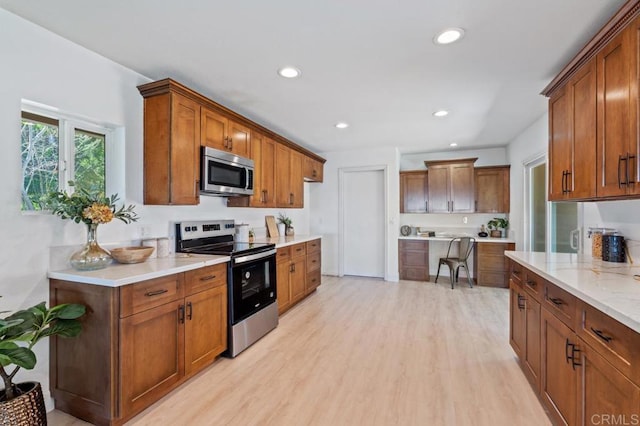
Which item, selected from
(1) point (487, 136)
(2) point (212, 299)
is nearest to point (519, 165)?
(1) point (487, 136)

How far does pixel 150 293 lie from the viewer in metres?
1.89

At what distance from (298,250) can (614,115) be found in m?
3.30

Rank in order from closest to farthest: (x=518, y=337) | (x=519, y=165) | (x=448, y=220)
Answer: (x=518, y=337), (x=519, y=165), (x=448, y=220)

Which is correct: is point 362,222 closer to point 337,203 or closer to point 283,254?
point 337,203

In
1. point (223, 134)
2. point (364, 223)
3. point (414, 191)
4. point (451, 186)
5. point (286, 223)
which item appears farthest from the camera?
point (364, 223)

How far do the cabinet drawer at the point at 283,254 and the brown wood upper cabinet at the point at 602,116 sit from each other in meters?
2.78

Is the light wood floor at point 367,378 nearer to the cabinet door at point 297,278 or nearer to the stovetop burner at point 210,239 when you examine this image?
the cabinet door at point 297,278

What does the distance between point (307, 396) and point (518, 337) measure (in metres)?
1.76

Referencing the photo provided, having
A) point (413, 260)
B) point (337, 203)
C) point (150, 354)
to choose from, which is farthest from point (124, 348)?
point (413, 260)

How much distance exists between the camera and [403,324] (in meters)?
3.35

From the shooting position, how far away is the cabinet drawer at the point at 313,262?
4410mm

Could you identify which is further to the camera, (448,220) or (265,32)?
(448,220)

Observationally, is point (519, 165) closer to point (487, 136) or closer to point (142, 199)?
point (487, 136)

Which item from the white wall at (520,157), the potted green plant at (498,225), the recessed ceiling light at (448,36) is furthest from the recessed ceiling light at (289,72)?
the potted green plant at (498,225)
